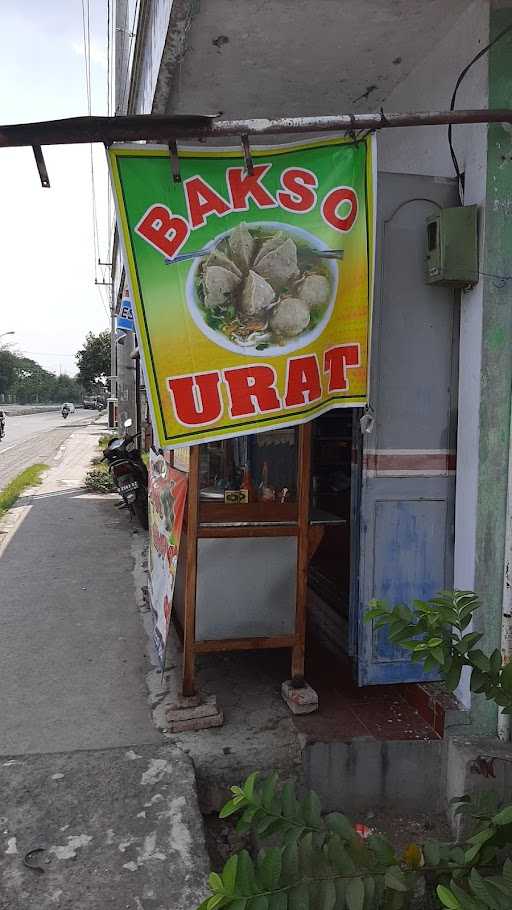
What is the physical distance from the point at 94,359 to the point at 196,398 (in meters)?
51.9

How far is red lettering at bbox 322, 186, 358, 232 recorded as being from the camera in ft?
9.39

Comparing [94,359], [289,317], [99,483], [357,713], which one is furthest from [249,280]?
[94,359]

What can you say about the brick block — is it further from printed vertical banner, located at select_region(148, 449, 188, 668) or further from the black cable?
the black cable

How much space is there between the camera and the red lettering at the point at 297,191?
111 inches

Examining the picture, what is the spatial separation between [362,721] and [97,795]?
1.30 metres

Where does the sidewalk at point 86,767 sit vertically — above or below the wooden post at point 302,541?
below

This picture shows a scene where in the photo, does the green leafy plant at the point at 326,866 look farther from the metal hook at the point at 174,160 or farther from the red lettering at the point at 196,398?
the metal hook at the point at 174,160

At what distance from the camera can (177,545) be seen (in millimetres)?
3393

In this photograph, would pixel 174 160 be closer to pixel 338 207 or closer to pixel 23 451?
pixel 338 207

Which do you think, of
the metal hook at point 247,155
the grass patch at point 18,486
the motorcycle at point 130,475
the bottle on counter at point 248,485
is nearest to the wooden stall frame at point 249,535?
the bottle on counter at point 248,485

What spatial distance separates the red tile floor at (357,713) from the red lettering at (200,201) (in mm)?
2390

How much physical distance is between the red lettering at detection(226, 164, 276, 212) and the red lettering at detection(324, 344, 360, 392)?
2.19ft

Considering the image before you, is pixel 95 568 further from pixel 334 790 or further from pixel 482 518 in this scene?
pixel 482 518

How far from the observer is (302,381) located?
290cm
